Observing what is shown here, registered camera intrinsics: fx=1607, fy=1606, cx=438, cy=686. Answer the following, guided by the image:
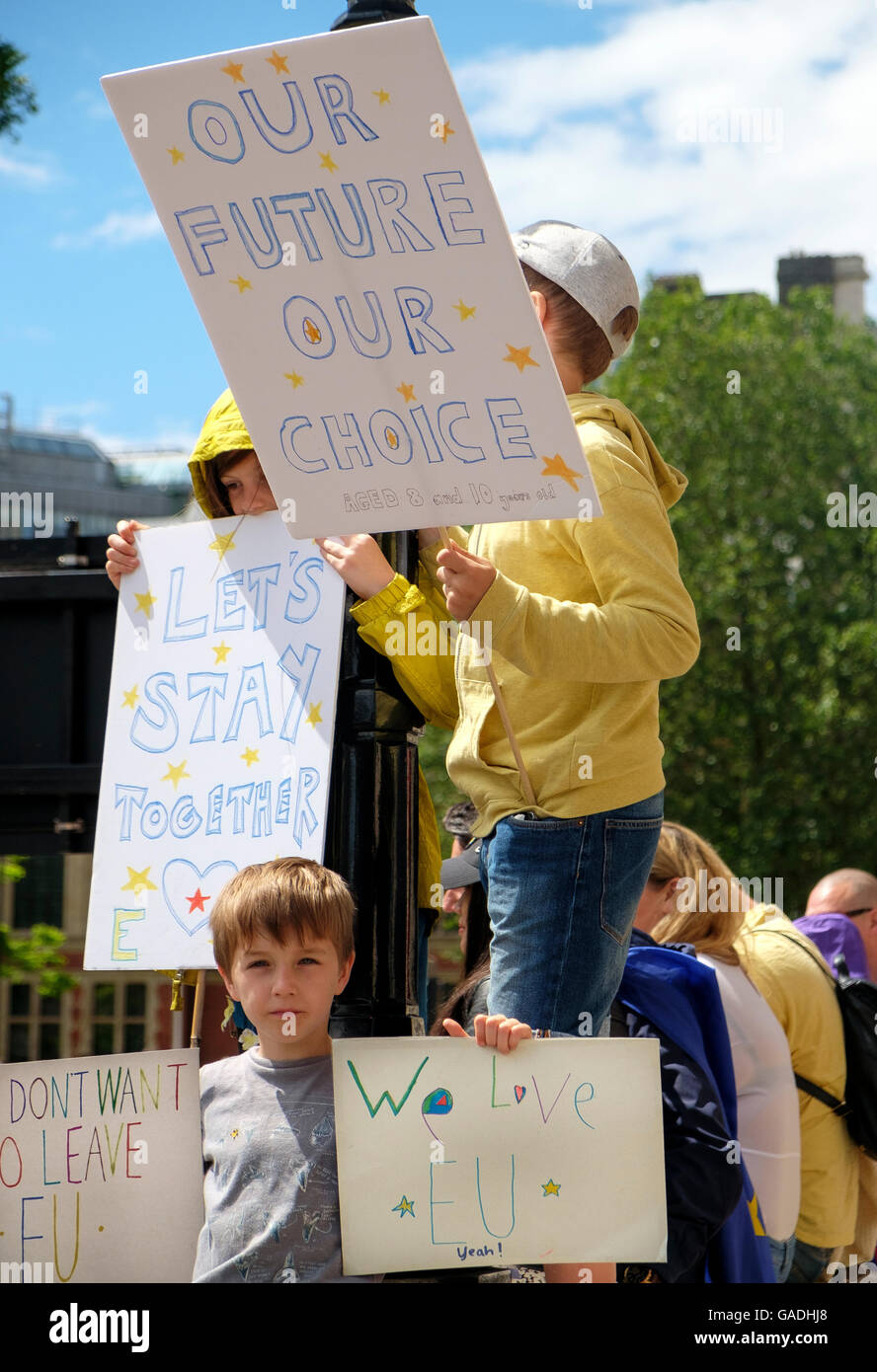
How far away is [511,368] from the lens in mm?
2707

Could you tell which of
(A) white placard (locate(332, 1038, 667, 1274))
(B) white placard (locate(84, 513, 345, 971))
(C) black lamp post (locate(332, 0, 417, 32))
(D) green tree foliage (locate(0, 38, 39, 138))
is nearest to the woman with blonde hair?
(B) white placard (locate(84, 513, 345, 971))

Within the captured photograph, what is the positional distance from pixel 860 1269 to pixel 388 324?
317 cm

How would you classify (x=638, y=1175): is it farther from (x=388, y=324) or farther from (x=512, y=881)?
(x=388, y=324)

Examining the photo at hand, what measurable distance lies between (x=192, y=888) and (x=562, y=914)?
0.95 m

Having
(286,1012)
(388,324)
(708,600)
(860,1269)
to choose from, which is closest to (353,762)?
(286,1012)

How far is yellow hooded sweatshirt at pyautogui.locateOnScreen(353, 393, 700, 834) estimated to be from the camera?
2.75 m

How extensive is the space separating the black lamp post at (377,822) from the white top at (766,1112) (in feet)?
3.63

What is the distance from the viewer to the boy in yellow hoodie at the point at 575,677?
2.77m

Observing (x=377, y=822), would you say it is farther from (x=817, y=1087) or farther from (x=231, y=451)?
(x=817, y=1087)

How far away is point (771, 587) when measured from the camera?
72.1ft

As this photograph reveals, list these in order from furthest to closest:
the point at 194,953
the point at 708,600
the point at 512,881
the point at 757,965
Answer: the point at 708,600 < the point at 757,965 < the point at 194,953 < the point at 512,881

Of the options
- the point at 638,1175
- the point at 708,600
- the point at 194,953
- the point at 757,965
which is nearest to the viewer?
the point at 638,1175

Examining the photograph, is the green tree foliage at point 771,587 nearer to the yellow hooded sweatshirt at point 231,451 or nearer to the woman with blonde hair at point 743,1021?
the woman with blonde hair at point 743,1021

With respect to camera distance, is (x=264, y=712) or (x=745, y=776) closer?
(x=264, y=712)
